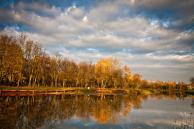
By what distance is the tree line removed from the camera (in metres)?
66.4

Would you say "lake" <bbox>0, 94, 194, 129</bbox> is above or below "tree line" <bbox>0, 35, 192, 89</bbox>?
below

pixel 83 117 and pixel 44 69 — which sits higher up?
pixel 44 69

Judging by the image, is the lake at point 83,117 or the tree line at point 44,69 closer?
the lake at point 83,117

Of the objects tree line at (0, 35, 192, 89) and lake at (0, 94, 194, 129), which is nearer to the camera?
lake at (0, 94, 194, 129)

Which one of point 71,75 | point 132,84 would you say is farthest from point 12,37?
point 132,84

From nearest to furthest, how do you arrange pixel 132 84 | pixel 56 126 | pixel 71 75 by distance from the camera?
pixel 56 126
pixel 71 75
pixel 132 84

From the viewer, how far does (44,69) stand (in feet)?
297

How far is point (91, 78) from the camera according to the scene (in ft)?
403

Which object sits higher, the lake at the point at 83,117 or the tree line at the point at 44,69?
the tree line at the point at 44,69

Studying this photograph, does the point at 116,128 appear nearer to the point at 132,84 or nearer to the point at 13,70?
Result: the point at 13,70

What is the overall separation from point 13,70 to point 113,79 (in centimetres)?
7260

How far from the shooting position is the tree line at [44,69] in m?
66.4

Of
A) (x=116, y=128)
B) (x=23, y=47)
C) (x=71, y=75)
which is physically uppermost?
Answer: (x=23, y=47)

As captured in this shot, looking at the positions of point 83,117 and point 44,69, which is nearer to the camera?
point 83,117
